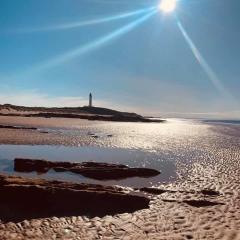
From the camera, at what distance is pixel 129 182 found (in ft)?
54.6

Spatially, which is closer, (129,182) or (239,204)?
(239,204)

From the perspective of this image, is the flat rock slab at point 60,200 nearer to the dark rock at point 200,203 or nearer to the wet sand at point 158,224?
the wet sand at point 158,224

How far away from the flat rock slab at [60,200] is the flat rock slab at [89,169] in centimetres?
444

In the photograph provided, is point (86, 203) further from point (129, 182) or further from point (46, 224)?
point (129, 182)

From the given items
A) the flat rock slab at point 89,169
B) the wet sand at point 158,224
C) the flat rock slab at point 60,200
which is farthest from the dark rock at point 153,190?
the flat rock slab at point 89,169

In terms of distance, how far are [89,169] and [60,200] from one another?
18.3ft

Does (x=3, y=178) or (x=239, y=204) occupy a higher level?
(x=3, y=178)

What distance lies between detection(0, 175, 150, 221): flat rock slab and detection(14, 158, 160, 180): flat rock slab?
175 inches

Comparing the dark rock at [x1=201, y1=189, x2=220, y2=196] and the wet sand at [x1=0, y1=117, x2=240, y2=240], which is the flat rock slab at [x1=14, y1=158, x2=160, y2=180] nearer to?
the wet sand at [x1=0, y1=117, x2=240, y2=240]

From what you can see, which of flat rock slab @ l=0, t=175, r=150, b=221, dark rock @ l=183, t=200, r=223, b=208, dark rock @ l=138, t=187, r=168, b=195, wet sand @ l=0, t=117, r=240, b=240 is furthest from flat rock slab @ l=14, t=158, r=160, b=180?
dark rock @ l=183, t=200, r=223, b=208

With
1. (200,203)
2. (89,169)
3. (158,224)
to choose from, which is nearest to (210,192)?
(200,203)

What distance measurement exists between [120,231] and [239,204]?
5.62 meters

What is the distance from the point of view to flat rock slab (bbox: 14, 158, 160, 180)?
684 inches

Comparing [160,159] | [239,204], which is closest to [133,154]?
[160,159]
